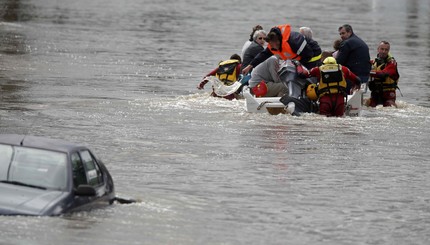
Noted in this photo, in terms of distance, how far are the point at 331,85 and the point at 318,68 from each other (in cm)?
45

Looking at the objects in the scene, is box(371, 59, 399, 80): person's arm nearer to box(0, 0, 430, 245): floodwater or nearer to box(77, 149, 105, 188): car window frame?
box(0, 0, 430, 245): floodwater

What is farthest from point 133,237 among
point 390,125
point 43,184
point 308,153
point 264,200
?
point 390,125

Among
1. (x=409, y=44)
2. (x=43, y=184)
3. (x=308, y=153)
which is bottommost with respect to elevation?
(x=409, y=44)

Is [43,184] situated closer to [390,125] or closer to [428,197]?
[428,197]

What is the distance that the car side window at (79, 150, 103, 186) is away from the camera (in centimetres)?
1474

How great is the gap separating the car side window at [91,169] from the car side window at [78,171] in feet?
0.27

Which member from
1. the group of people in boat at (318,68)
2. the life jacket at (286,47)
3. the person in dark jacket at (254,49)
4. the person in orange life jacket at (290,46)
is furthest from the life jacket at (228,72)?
the life jacket at (286,47)

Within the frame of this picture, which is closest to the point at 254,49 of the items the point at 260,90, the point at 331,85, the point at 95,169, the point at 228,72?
the point at 228,72

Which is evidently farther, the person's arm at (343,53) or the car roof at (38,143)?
the person's arm at (343,53)

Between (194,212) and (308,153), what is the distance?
6.10 m

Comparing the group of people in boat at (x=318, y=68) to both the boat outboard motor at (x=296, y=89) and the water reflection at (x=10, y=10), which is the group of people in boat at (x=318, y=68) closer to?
the boat outboard motor at (x=296, y=89)

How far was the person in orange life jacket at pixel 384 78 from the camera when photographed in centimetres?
2888

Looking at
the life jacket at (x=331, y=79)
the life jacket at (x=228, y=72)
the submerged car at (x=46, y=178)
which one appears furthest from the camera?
the life jacket at (x=228, y=72)

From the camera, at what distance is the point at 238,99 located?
29.3m
